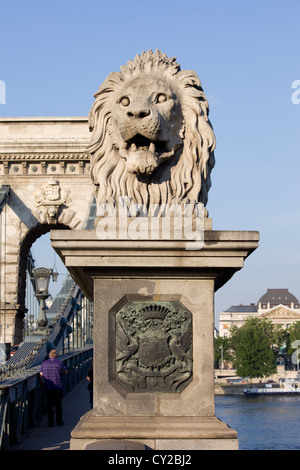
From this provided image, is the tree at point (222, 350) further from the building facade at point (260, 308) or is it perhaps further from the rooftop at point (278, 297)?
the rooftop at point (278, 297)

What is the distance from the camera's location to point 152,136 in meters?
4.22

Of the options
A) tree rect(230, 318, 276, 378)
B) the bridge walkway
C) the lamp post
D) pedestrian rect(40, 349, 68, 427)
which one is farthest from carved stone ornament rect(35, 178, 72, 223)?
tree rect(230, 318, 276, 378)

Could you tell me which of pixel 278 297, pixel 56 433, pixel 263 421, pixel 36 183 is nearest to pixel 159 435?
pixel 56 433

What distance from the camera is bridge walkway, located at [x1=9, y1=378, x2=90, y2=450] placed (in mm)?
8305

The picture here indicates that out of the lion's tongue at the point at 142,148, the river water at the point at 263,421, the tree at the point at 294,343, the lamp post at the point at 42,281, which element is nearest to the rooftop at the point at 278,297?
the tree at the point at 294,343

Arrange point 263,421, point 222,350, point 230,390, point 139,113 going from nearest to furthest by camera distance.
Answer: point 139,113
point 263,421
point 230,390
point 222,350

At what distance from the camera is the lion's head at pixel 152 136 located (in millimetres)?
4262

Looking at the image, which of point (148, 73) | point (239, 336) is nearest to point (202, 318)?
point (148, 73)

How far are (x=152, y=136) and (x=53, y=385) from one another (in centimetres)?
669

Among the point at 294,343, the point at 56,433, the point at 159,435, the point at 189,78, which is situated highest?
the point at 189,78

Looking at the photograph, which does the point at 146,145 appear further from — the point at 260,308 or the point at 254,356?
the point at 260,308

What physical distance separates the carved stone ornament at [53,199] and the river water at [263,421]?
951 cm

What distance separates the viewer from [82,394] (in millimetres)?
→ 15344

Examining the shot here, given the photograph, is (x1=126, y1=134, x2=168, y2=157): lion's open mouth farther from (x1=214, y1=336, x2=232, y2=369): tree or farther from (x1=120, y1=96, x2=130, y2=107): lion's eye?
(x1=214, y1=336, x2=232, y2=369): tree
